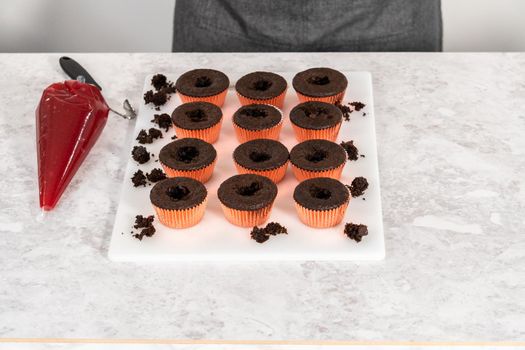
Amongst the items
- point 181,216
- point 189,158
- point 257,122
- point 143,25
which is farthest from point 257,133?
point 143,25

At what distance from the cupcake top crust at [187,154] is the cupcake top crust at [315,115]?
15cm

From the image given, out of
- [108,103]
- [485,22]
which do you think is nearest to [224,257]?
[108,103]

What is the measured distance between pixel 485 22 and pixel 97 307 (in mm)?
1784

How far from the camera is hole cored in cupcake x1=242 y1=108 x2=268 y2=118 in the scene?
1452 millimetres

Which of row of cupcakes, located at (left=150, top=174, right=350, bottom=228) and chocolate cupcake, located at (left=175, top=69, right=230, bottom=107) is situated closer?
row of cupcakes, located at (left=150, top=174, right=350, bottom=228)

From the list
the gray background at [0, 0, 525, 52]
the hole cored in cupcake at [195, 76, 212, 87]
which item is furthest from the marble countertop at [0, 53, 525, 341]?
the gray background at [0, 0, 525, 52]

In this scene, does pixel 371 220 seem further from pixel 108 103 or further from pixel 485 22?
pixel 485 22

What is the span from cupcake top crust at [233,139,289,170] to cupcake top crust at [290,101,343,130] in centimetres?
6

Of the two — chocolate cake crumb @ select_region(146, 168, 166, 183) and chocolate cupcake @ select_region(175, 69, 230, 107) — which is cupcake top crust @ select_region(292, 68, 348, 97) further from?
chocolate cake crumb @ select_region(146, 168, 166, 183)

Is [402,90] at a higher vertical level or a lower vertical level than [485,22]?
higher

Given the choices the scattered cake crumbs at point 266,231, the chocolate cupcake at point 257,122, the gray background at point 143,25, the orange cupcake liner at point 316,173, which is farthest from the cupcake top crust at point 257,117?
the gray background at point 143,25

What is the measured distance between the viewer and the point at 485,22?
8.61ft

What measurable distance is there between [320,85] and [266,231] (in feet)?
1.15

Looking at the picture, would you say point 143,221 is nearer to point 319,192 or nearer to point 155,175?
point 155,175
